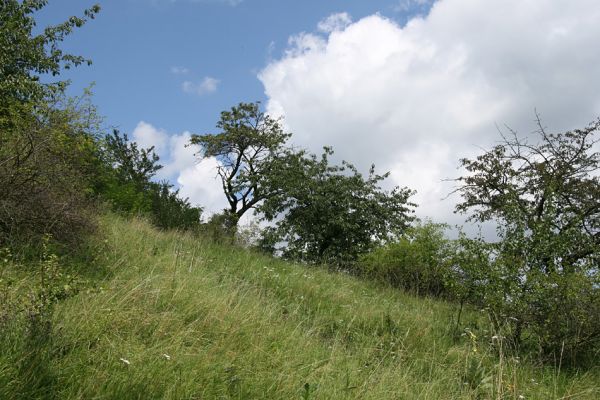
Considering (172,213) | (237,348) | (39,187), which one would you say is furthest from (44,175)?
(172,213)

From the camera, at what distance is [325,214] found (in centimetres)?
2436

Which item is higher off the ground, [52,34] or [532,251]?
[52,34]

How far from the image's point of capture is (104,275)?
5.73 meters

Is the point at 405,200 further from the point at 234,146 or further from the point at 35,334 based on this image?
the point at 35,334

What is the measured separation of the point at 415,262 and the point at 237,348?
393 inches

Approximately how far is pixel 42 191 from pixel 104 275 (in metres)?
1.59

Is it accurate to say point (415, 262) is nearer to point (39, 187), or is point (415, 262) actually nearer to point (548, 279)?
point (548, 279)

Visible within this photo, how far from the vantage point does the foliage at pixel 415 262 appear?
1240 cm

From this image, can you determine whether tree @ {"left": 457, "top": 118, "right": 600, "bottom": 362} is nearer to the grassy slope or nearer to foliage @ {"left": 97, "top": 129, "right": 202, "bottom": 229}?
the grassy slope

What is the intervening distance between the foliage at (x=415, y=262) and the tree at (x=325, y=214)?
8.94 m

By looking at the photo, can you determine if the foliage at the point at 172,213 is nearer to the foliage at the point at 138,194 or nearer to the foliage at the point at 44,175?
the foliage at the point at 138,194

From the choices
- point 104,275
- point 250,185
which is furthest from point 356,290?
point 250,185

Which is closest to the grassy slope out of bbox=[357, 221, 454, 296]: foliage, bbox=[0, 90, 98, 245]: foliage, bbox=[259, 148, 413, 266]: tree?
bbox=[0, 90, 98, 245]: foliage

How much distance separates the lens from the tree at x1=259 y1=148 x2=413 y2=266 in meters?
24.1
